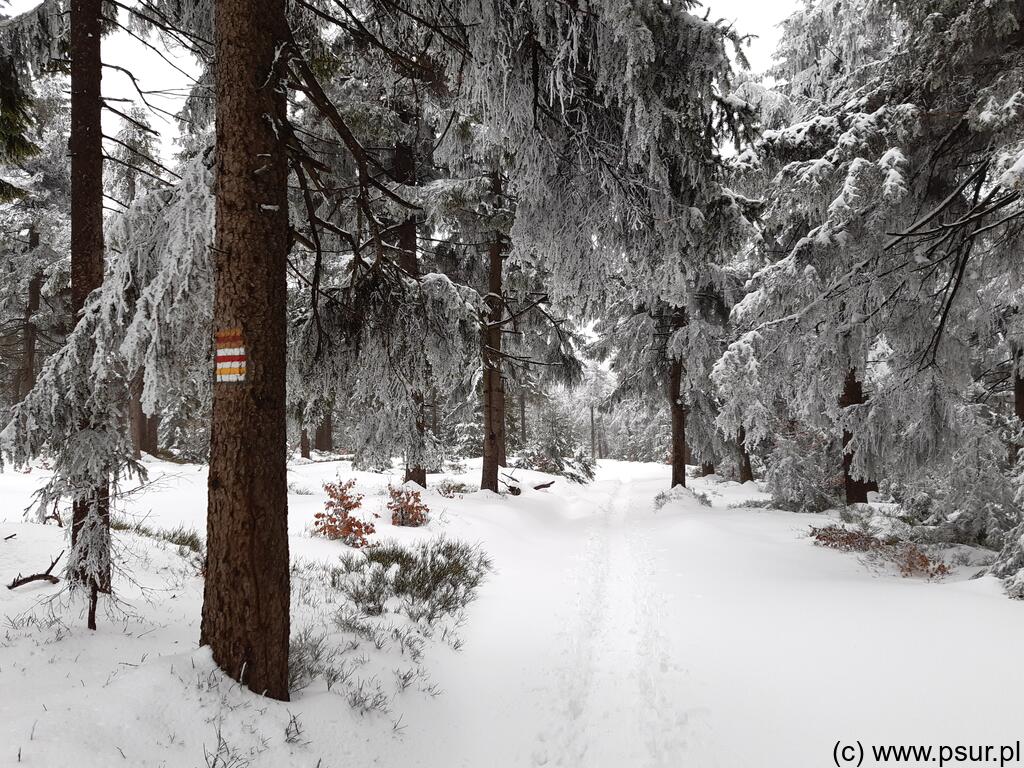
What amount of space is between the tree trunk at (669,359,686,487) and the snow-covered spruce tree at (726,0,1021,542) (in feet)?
21.6

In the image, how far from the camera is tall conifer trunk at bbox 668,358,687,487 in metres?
15.0

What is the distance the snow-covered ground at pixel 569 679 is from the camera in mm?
2746

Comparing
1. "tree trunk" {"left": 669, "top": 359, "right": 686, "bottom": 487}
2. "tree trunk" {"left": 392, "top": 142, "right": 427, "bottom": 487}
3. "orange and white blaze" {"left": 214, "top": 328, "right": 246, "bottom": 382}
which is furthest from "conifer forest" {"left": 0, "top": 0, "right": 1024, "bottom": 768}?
"tree trunk" {"left": 669, "top": 359, "right": 686, "bottom": 487}

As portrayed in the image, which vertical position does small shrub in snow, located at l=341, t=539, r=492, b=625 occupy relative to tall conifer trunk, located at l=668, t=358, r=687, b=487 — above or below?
below

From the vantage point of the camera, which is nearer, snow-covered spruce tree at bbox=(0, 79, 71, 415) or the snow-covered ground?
the snow-covered ground

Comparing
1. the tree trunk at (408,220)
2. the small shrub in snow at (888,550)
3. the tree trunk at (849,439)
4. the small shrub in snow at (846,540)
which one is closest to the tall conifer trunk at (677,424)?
the tree trunk at (849,439)

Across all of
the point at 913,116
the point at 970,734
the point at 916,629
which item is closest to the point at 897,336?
the point at 913,116

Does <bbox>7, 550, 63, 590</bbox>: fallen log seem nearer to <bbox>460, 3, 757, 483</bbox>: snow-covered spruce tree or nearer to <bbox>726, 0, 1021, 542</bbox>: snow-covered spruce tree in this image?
<bbox>460, 3, 757, 483</bbox>: snow-covered spruce tree

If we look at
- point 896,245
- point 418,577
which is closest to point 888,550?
point 896,245

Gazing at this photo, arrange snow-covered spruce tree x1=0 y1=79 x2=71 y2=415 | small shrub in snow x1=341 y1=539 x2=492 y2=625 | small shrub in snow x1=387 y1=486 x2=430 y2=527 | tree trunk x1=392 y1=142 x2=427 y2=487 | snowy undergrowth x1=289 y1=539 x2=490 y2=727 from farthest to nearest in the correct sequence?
snow-covered spruce tree x1=0 y1=79 x2=71 y2=415 → tree trunk x1=392 y1=142 x2=427 y2=487 → small shrub in snow x1=387 y1=486 x2=430 y2=527 → small shrub in snow x1=341 y1=539 x2=492 y2=625 → snowy undergrowth x1=289 y1=539 x2=490 y2=727

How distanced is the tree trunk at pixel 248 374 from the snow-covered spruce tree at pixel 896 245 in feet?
20.9

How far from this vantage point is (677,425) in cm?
1501

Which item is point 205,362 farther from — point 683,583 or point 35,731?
point 683,583

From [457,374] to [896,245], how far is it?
604cm
